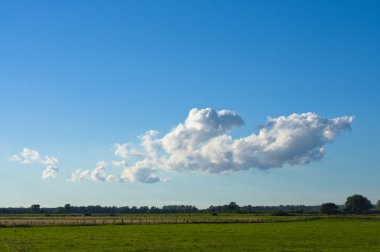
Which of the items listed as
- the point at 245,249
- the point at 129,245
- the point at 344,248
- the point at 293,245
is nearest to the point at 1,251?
the point at 129,245

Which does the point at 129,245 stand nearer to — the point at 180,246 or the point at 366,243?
the point at 180,246

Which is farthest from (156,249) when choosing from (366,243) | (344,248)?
(366,243)

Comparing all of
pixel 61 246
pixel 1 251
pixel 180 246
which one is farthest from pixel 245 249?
pixel 1 251

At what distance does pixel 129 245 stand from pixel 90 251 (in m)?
6.82

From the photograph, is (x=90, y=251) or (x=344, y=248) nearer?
(x=90, y=251)

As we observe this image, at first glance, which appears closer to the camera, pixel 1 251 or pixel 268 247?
pixel 1 251

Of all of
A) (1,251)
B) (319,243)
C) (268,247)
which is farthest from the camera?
(319,243)

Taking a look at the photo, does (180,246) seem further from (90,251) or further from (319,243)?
(319,243)

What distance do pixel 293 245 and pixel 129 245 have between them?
52.5 ft

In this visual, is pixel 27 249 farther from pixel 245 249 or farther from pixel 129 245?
pixel 245 249

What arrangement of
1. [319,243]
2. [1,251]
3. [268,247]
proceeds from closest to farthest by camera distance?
[1,251] < [268,247] < [319,243]

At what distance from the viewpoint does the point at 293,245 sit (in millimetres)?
52156

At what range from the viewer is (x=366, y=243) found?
55906mm

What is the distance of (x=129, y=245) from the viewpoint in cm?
5266
